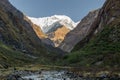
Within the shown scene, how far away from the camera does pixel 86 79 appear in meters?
101

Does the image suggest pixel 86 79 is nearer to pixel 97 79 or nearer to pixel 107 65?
pixel 97 79

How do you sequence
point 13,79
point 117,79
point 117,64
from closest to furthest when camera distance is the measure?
point 117,79, point 13,79, point 117,64

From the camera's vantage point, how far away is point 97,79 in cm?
9825

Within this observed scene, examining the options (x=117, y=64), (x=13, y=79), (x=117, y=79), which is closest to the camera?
(x=117, y=79)

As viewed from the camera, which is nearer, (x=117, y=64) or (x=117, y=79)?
(x=117, y=79)

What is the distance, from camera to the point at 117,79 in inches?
3652

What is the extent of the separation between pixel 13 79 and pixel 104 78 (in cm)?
2705

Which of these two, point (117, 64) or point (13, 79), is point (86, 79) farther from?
point (117, 64)

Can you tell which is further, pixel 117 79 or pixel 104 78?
pixel 104 78

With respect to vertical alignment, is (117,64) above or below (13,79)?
above

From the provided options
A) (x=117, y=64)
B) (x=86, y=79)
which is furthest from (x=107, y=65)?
(x=86, y=79)

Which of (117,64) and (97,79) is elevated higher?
(117,64)

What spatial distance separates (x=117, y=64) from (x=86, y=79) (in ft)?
312

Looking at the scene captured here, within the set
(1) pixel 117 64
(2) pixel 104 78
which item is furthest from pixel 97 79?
(1) pixel 117 64
